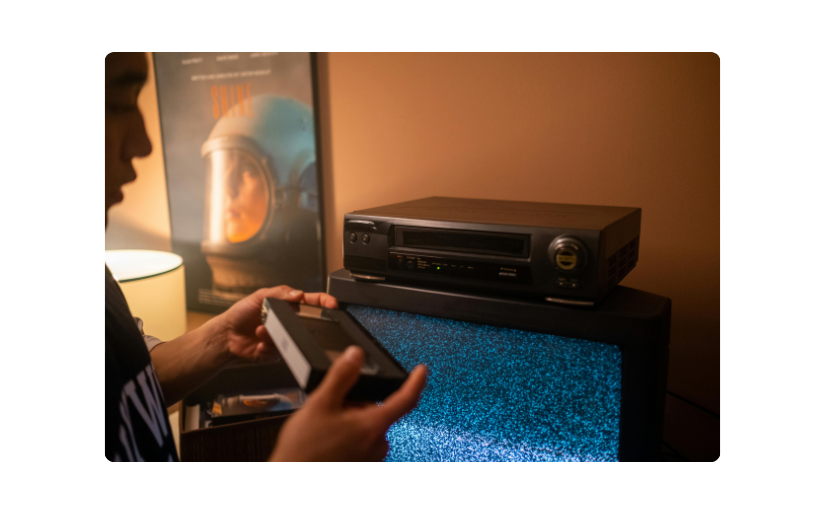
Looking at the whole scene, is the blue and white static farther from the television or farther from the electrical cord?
the electrical cord

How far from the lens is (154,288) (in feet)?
4.11

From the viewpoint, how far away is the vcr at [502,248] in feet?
2.14

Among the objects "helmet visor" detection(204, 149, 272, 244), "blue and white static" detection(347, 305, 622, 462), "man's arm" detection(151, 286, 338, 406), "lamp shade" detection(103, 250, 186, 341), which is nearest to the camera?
"blue and white static" detection(347, 305, 622, 462)

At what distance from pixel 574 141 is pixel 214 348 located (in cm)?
84

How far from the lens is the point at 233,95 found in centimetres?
138

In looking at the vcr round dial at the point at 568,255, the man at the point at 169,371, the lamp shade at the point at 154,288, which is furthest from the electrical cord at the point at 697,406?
the lamp shade at the point at 154,288

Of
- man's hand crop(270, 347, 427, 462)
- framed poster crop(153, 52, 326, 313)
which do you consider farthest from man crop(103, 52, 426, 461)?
framed poster crop(153, 52, 326, 313)

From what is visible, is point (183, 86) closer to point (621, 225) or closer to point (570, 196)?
point (570, 196)

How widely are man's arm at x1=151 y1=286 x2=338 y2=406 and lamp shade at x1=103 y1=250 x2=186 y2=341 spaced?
0.30 m

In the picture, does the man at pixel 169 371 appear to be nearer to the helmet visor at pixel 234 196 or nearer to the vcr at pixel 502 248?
the vcr at pixel 502 248

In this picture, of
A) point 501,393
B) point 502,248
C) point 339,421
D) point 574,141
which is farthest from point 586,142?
point 339,421

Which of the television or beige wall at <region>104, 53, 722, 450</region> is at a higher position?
beige wall at <region>104, 53, 722, 450</region>

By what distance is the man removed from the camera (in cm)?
56

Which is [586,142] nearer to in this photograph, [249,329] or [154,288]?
[249,329]
